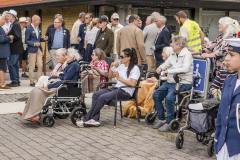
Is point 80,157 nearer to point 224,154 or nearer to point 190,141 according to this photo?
point 190,141

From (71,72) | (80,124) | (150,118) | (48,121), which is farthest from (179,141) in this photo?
(71,72)

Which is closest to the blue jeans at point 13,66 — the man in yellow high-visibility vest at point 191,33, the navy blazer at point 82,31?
the navy blazer at point 82,31

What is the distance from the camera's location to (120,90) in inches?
344

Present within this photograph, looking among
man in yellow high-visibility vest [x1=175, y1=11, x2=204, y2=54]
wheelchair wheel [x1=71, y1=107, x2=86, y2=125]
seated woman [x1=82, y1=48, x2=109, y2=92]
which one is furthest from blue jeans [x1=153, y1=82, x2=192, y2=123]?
man in yellow high-visibility vest [x1=175, y1=11, x2=204, y2=54]

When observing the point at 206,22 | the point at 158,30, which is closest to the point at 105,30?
the point at 158,30

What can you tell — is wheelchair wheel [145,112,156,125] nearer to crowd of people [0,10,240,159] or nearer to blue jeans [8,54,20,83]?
crowd of people [0,10,240,159]

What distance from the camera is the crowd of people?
4.20 m

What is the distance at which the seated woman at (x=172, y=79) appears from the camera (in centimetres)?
809

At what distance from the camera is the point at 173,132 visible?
26.6 ft

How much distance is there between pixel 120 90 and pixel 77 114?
0.83m

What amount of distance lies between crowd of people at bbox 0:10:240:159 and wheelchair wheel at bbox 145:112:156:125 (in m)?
0.26

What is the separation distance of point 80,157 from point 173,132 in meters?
1.96

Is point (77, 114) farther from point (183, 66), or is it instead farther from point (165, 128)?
point (183, 66)

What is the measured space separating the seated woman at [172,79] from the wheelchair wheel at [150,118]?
29cm
